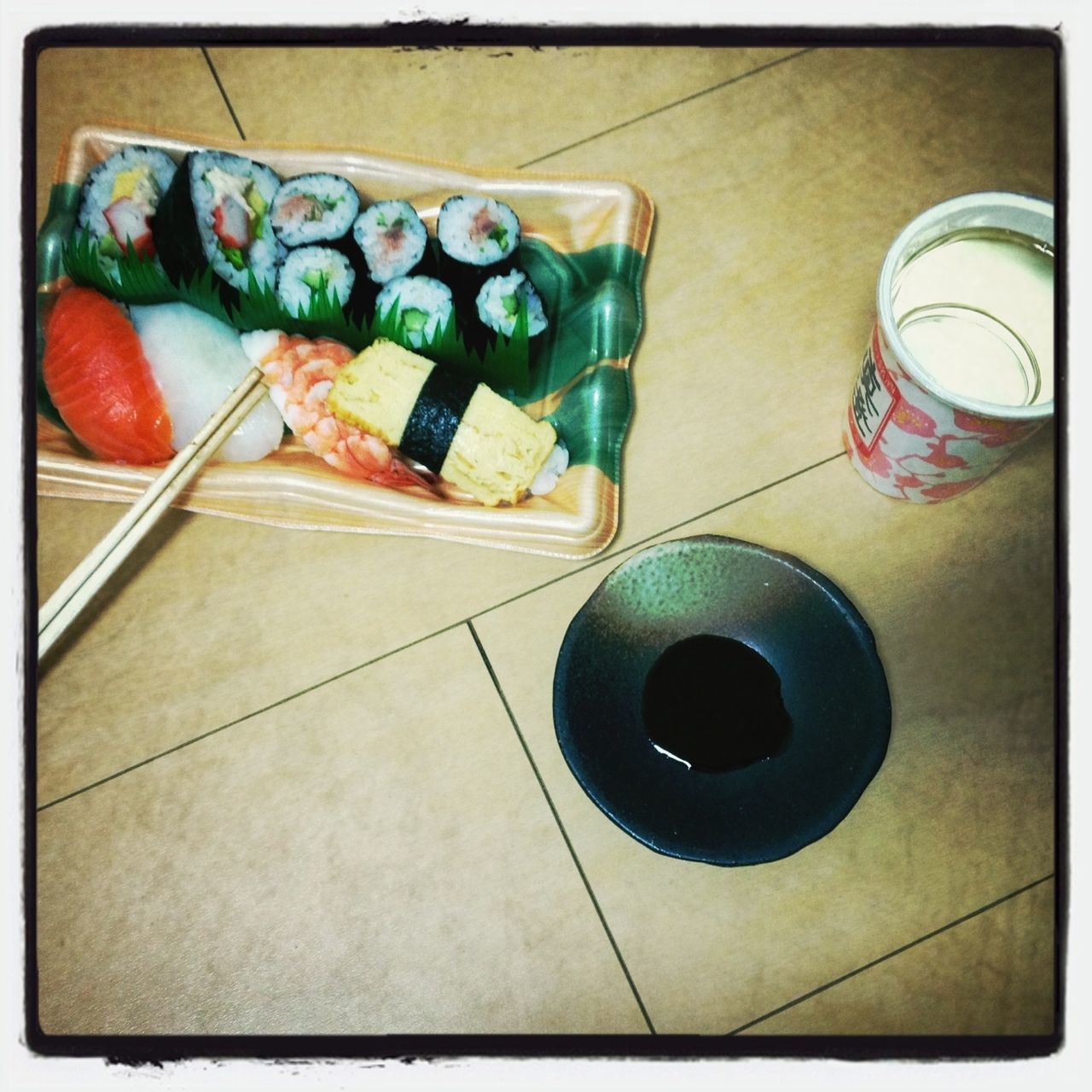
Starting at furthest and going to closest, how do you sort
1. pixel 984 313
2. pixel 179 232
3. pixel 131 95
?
pixel 131 95
pixel 179 232
pixel 984 313

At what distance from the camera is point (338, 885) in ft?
2.88

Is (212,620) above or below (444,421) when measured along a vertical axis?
below

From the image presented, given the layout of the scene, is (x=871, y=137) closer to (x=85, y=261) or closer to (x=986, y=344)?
(x=986, y=344)

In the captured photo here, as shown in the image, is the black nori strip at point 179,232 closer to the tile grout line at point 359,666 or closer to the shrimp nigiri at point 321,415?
the shrimp nigiri at point 321,415

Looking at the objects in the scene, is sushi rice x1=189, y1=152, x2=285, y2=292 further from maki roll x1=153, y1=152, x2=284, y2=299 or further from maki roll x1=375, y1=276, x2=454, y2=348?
maki roll x1=375, y1=276, x2=454, y2=348

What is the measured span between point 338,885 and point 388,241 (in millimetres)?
719

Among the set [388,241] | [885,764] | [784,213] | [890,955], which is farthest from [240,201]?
[890,955]

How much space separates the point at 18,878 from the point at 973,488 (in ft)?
3.56

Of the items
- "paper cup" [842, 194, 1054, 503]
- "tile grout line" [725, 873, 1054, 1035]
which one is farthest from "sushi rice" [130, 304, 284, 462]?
Result: "tile grout line" [725, 873, 1054, 1035]

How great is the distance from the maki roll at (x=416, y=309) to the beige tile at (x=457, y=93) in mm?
207

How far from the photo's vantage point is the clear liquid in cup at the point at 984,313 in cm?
71

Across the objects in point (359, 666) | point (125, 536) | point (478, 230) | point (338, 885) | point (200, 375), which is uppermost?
point (478, 230)

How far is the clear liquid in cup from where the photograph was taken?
0.71m

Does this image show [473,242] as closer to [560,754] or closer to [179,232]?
[179,232]
